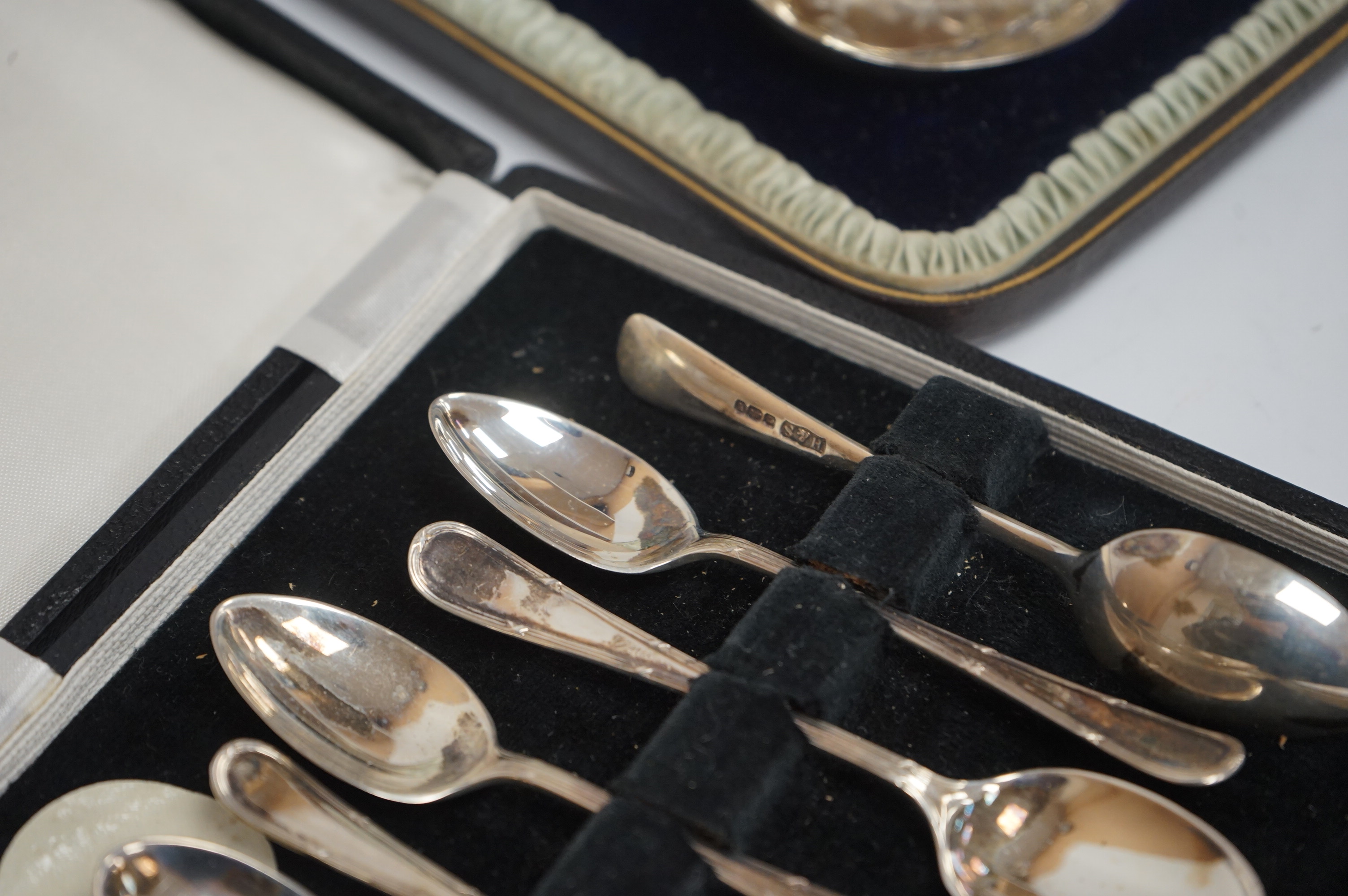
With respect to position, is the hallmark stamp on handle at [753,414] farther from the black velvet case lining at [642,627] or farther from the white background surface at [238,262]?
the white background surface at [238,262]

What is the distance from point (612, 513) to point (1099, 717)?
29 centimetres

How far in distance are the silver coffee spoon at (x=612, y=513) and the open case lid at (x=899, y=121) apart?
8.8 inches

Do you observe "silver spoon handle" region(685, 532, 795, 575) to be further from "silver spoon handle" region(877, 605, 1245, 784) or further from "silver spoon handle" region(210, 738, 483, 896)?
"silver spoon handle" region(210, 738, 483, 896)

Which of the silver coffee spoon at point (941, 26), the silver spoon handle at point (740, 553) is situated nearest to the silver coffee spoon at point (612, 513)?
the silver spoon handle at point (740, 553)

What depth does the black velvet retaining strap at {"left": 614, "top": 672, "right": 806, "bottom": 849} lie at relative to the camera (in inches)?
18.7

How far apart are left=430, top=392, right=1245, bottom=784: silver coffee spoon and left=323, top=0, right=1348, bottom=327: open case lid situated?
0.22 m

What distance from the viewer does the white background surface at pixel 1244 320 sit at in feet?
2.45

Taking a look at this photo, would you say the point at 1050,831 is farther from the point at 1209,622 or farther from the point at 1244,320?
the point at 1244,320

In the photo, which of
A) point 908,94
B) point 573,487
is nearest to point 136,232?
point 573,487

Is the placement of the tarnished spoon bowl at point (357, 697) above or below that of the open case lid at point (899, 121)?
below

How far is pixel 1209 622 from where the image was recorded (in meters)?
0.51

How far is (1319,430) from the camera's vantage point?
0.74 metres

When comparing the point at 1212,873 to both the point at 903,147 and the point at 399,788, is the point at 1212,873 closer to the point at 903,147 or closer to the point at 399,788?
the point at 399,788

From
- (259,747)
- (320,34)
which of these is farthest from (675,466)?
(320,34)
